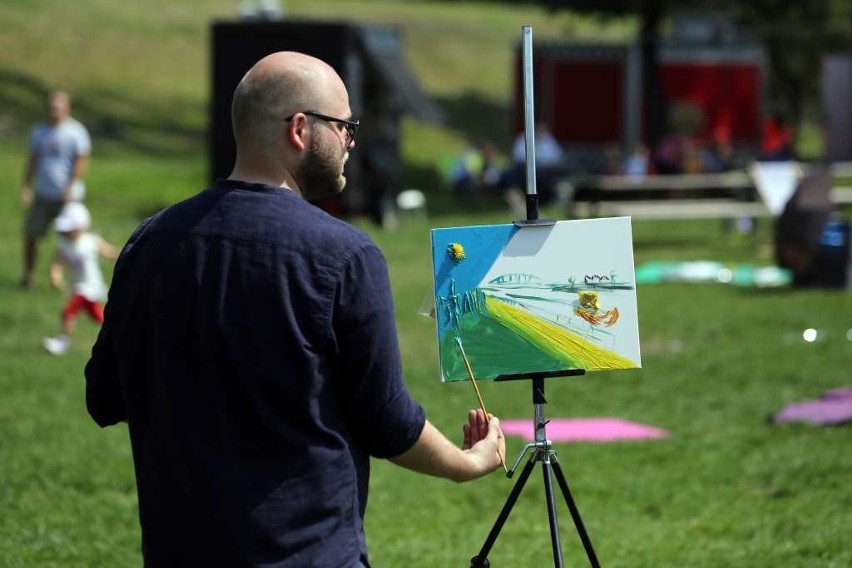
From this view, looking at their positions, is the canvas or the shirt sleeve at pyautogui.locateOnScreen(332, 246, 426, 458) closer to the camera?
the shirt sleeve at pyautogui.locateOnScreen(332, 246, 426, 458)

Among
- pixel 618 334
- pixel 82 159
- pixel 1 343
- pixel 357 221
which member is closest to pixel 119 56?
pixel 357 221

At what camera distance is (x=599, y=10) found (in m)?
40.5

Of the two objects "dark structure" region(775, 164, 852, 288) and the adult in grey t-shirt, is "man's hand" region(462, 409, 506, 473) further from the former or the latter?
→ the adult in grey t-shirt

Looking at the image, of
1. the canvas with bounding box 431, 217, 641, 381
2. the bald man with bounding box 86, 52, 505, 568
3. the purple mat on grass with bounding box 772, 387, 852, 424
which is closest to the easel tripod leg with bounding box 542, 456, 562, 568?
the canvas with bounding box 431, 217, 641, 381

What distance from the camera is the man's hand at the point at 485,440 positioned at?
3686mm

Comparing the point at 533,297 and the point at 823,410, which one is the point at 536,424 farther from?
the point at 823,410

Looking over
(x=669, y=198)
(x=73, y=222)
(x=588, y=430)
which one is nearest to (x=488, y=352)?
(x=588, y=430)

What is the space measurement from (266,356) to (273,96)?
591mm

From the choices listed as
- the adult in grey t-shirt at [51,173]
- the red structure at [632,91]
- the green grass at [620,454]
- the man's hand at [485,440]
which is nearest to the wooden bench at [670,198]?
the green grass at [620,454]

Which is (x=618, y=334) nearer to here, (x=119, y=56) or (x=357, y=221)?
(x=357, y=221)

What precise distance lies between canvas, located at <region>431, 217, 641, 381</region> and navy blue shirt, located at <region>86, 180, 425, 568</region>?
687 mm

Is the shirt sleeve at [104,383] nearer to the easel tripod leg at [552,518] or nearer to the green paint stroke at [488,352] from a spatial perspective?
the green paint stroke at [488,352]

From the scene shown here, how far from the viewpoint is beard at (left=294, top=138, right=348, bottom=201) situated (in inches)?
132

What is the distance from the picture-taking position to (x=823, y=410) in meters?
9.19
